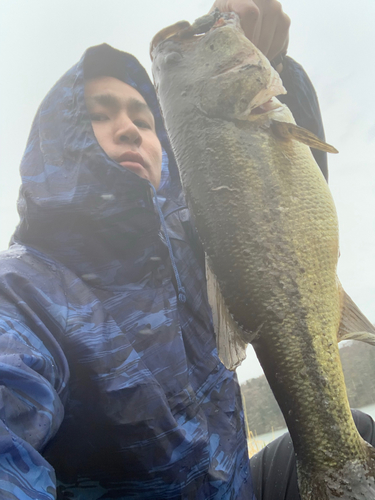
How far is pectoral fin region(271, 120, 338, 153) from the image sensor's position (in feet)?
5.14

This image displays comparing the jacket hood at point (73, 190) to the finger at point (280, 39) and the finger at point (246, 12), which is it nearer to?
the finger at point (246, 12)

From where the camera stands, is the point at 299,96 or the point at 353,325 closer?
the point at 353,325

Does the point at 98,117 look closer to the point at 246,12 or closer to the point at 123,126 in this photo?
the point at 123,126

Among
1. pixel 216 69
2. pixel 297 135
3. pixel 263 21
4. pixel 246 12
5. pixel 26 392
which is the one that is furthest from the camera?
pixel 263 21

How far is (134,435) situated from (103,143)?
4.78 ft

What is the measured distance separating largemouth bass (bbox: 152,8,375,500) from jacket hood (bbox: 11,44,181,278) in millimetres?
375

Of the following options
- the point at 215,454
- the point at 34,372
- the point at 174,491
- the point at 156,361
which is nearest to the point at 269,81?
the point at 156,361

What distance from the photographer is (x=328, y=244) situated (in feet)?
4.93

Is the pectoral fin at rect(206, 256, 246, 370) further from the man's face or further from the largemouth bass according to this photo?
the man's face

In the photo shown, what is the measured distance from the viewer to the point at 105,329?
1.47m

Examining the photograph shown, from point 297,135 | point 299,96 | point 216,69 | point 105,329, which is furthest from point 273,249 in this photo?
point 299,96

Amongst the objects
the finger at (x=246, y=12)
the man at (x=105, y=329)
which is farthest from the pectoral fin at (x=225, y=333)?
the finger at (x=246, y=12)

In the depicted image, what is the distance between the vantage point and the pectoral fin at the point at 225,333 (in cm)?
143

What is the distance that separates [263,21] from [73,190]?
4.56ft
